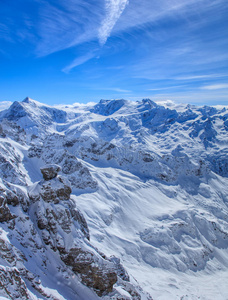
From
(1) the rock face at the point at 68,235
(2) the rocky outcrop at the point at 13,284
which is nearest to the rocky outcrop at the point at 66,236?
(1) the rock face at the point at 68,235

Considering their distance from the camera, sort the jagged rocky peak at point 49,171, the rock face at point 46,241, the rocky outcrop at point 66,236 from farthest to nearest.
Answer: the jagged rocky peak at point 49,171
the rocky outcrop at point 66,236
the rock face at point 46,241

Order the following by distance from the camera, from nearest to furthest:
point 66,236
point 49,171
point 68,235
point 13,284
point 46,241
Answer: point 13,284 → point 46,241 → point 66,236 → point 68,235 → point 49,171

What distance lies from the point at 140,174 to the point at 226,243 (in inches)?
2596

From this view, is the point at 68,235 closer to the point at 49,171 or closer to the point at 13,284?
the point at 13,284

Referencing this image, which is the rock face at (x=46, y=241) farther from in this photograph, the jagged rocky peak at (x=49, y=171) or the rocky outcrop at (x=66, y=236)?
the jagged rocky peak at (x=49, y=171)

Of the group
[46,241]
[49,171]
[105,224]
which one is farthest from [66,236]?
[105,224]

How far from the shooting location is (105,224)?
273 ft

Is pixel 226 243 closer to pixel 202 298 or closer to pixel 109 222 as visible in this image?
pixel 202 298

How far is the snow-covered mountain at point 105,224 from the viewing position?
26922 mm

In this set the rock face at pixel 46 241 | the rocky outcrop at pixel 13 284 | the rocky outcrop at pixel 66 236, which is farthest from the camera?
the rocky outcrop at pixel 66 236

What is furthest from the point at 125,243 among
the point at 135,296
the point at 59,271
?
the point at 59,271

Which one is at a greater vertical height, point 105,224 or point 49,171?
point 49,171

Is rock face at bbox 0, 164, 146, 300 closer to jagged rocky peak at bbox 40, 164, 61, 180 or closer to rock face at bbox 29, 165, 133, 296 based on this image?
rock face at bbox 29, 165, 133, 296

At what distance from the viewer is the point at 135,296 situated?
108 ft
